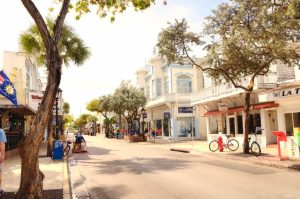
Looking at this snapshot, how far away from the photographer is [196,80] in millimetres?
39000

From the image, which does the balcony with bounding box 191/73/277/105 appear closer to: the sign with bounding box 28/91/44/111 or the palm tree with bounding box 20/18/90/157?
the palm tree with bounding box 20/18/90/157

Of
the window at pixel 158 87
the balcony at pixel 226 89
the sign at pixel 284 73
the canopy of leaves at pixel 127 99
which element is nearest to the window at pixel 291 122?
the balcony at pixel 226 89

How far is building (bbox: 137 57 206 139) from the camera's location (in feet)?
122

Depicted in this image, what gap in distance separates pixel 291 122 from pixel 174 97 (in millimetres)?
18110

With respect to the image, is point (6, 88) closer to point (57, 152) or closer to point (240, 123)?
point (57, 152)

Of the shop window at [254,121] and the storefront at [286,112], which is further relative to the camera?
the shop window at [254,121]

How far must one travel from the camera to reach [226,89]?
25.1m

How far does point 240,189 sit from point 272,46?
23.3ft

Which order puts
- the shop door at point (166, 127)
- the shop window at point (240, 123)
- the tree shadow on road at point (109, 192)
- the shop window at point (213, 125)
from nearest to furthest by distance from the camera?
1. the tree shadow on road at point (109, 192)
2. the shop window at point (240, 123)
3. the shop window at point (213, 125)
4. the shop door at point (166, 127)

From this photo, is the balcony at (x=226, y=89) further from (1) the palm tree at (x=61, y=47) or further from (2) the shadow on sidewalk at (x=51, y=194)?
(2) the shadow on sidewalk at (x=51, y=194)

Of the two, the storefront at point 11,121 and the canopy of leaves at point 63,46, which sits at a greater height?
the canopy of leaves at point 63,46

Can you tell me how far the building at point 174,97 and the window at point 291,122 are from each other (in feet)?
51.0

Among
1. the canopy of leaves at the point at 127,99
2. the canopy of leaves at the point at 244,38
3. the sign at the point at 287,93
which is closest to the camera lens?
the canopy of leaves at the point at 244,38

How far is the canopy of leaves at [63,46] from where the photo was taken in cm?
1842
